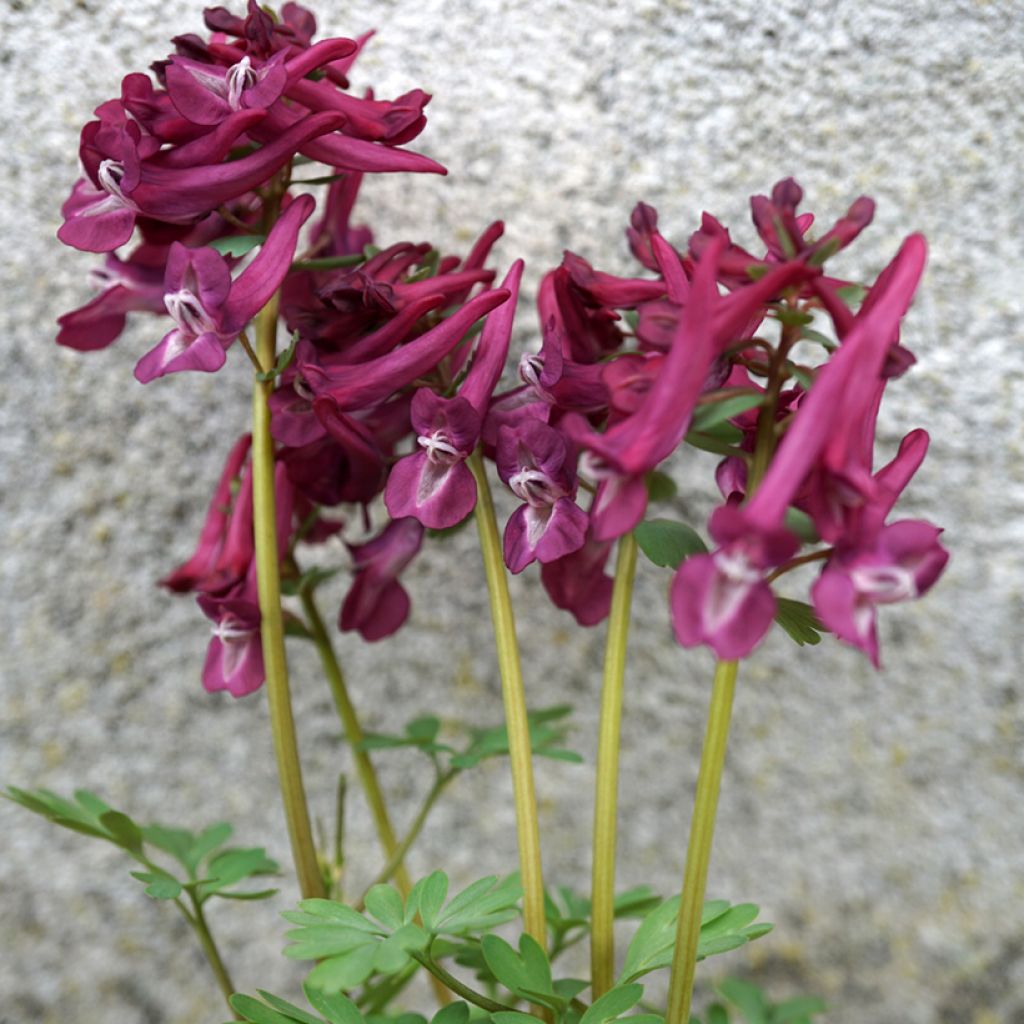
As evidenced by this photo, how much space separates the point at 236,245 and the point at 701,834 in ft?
1.49

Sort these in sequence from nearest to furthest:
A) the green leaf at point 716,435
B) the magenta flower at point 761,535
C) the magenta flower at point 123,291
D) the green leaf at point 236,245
→ the magenta flower at point 761,535
the green leaf at point 716,435
the green leaf at point 236,245
the magenta flower at point 123,291

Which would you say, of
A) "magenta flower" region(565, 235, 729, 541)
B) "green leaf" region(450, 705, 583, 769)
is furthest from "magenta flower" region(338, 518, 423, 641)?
"magenta flower" region(565, 235, 729, 541)

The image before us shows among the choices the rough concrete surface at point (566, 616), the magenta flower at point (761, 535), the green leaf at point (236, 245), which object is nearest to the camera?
the magenta flower at point (761, 535)

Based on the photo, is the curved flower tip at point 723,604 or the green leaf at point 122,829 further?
the green leaf at point 122,829

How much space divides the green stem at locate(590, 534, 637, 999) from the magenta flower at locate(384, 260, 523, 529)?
4.2 inches

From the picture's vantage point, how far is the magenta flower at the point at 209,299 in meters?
0.61

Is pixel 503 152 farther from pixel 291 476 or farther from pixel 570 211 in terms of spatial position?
pixel 291 476

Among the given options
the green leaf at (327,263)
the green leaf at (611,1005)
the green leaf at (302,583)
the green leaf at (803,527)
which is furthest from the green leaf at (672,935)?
the green leaf at (327,263)

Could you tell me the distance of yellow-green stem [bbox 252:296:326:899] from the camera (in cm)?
67

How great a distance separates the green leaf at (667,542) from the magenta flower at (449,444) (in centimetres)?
11

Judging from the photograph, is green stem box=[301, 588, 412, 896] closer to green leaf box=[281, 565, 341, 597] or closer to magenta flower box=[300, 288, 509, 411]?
green leaf box=[281, 565, 341, 597]

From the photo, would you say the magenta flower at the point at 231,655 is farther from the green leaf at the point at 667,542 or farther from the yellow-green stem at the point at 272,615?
the green leaf at the point at 667,542

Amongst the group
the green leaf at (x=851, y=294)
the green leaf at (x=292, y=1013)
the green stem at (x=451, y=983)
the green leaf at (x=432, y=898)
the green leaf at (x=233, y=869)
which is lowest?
the green leaf at (x=233, y=869)

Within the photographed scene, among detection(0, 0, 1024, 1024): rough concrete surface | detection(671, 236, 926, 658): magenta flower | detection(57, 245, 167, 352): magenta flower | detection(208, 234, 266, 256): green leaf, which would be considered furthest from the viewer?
detection(0, 0, 1024, 1024): rough concrete surface
